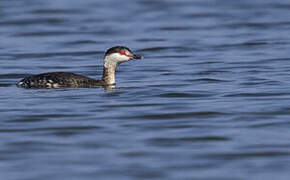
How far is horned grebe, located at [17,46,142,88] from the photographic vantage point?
16062 millimetres

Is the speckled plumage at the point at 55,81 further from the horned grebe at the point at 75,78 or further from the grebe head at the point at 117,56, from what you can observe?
the grebe head at the point at 117,56

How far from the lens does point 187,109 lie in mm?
14258

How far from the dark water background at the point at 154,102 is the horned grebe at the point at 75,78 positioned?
0.17 metres

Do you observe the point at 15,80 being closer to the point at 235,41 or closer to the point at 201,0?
the point at 235,41

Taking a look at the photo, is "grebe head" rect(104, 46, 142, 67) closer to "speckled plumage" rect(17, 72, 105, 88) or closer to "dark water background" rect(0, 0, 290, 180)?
"dark water background" rect(0, 0, 290, 180)

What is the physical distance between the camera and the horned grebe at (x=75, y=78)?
632 inches

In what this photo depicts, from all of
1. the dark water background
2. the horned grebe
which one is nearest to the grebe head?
the horned grebe

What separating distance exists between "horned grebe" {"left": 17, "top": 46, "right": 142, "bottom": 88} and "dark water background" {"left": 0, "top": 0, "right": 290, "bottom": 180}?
17 centimetres

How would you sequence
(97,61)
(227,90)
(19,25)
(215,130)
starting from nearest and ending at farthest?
(215,130)
(227,90)
(97,61)
(19,25)

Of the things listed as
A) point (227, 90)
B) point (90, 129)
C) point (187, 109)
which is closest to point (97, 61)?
point (227, 90)

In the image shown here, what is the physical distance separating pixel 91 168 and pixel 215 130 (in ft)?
8.10

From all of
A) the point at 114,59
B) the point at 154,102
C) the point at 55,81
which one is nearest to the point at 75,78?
the point at 55,81

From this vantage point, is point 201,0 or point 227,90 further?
point 201,0

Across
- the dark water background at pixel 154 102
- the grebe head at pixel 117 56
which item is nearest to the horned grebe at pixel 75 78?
the grebe head at pixel 117 56
